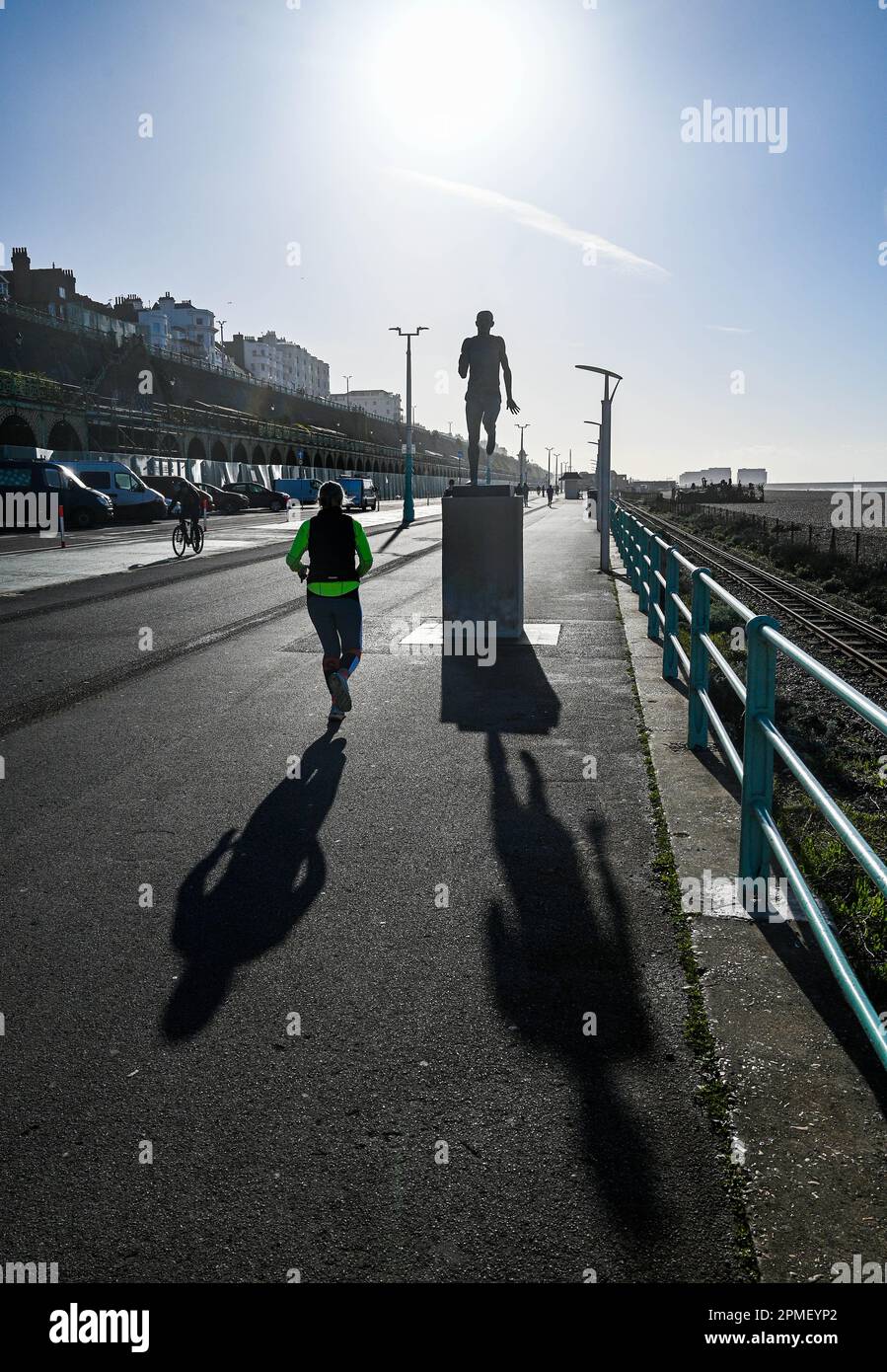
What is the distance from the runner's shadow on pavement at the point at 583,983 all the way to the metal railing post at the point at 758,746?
61 cm

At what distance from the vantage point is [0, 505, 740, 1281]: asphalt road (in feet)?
8.25

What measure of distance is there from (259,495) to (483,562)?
150 feet

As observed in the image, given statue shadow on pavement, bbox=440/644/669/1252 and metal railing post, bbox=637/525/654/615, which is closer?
statue shadow on pavement, bbox=440/644/669/1252

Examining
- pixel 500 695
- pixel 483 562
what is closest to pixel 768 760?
pixel 500 695

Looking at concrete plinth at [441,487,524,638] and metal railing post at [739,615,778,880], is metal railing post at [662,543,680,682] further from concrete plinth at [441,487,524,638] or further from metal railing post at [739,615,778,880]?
metal railing post at [739,615,778,880]

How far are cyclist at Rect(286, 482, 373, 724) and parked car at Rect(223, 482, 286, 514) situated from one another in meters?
47.5

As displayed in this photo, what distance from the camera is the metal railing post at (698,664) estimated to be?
6824 millimetres

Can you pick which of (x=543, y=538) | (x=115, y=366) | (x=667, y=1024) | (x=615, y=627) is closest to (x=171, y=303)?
(x=115, y=366)

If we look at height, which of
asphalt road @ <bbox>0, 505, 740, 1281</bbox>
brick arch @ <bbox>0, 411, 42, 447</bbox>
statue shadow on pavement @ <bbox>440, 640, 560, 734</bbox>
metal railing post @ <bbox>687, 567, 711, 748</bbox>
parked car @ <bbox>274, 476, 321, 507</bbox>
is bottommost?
asphalt road @ <bbox>0, 505, 740, 1281</bbox>

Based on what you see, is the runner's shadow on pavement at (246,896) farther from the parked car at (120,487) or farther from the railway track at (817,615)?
the parked car at (120,487)

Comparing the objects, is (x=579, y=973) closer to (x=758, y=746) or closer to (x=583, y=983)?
(x=583, y=983)

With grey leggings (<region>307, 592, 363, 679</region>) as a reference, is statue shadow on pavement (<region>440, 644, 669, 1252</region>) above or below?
below

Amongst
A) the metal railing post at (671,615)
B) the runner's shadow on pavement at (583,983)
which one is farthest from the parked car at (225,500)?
the runner's shadow on pavement at (583,983)

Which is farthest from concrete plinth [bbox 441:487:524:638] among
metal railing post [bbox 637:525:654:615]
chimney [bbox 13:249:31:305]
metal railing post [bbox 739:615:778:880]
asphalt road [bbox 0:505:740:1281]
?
chimney [bbox 13:249:31:305]
